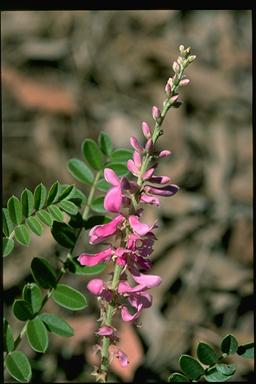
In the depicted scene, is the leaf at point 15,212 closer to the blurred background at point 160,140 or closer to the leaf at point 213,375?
the leaf at point 213,375

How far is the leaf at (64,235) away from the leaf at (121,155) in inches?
7.7

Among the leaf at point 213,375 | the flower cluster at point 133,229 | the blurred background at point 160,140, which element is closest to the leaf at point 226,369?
the leaf at point 213,375

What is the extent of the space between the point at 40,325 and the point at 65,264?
12 cm

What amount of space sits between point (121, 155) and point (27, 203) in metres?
0.27

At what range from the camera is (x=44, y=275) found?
128 centimetres

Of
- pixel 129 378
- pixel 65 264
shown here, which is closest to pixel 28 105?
pixel 129 378

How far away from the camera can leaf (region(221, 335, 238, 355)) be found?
116 cm

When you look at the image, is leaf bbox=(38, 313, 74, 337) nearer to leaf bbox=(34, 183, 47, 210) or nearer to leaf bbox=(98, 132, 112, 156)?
leaf bbox=(34, 183, 47, 210)

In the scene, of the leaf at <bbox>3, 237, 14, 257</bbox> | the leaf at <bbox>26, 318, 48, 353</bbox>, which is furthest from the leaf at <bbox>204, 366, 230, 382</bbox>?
the leaf at <bbox>3, 237, 14, 257</bbox>

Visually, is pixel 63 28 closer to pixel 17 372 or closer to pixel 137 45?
pixel 137 45

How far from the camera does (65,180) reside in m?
3.03

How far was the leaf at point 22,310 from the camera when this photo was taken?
3.97 feet

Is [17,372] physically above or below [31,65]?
below

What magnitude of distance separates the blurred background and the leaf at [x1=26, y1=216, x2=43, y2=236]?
1.11m
